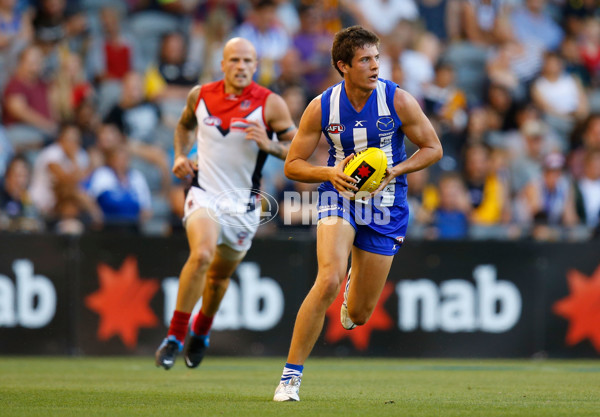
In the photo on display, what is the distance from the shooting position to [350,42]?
7.06 metres

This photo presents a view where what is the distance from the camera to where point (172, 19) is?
627 inches

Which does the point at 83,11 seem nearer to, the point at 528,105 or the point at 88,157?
the point at 88,157

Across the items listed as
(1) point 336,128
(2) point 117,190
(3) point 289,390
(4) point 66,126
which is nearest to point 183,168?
(1) point 336,128

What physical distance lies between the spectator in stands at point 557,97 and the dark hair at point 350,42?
9.89m

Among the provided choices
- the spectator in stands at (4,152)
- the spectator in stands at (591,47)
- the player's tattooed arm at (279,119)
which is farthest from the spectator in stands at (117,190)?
the spectator in stands at (591,47)

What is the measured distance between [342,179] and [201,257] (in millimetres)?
2248

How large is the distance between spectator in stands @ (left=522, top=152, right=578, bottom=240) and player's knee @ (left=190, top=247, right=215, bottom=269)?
5765mm

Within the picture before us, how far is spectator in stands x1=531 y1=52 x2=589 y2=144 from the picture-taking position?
16312 millimetres

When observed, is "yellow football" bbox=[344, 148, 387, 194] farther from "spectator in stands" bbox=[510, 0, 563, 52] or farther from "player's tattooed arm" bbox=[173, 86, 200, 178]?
"spectator in stands" bbox=[510, 0, 563, 52]

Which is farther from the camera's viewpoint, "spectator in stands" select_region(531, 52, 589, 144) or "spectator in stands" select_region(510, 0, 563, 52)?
"spectator in stands" select_region(510, 0, 563, 52)

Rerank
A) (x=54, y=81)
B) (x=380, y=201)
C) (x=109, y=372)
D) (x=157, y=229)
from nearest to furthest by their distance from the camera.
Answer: (x=380, y=201)
(x=109, y=372)
(x=157, y=229)
(x=54, y=81)

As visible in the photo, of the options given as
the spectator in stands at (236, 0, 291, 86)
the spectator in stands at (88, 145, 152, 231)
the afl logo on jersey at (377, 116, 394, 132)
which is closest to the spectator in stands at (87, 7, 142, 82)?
the spectator in stands at (236, 0, 291, 86)

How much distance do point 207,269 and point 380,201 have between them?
204 centimetres

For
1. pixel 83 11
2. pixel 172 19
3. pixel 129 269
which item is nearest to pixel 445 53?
pixel 172 19
